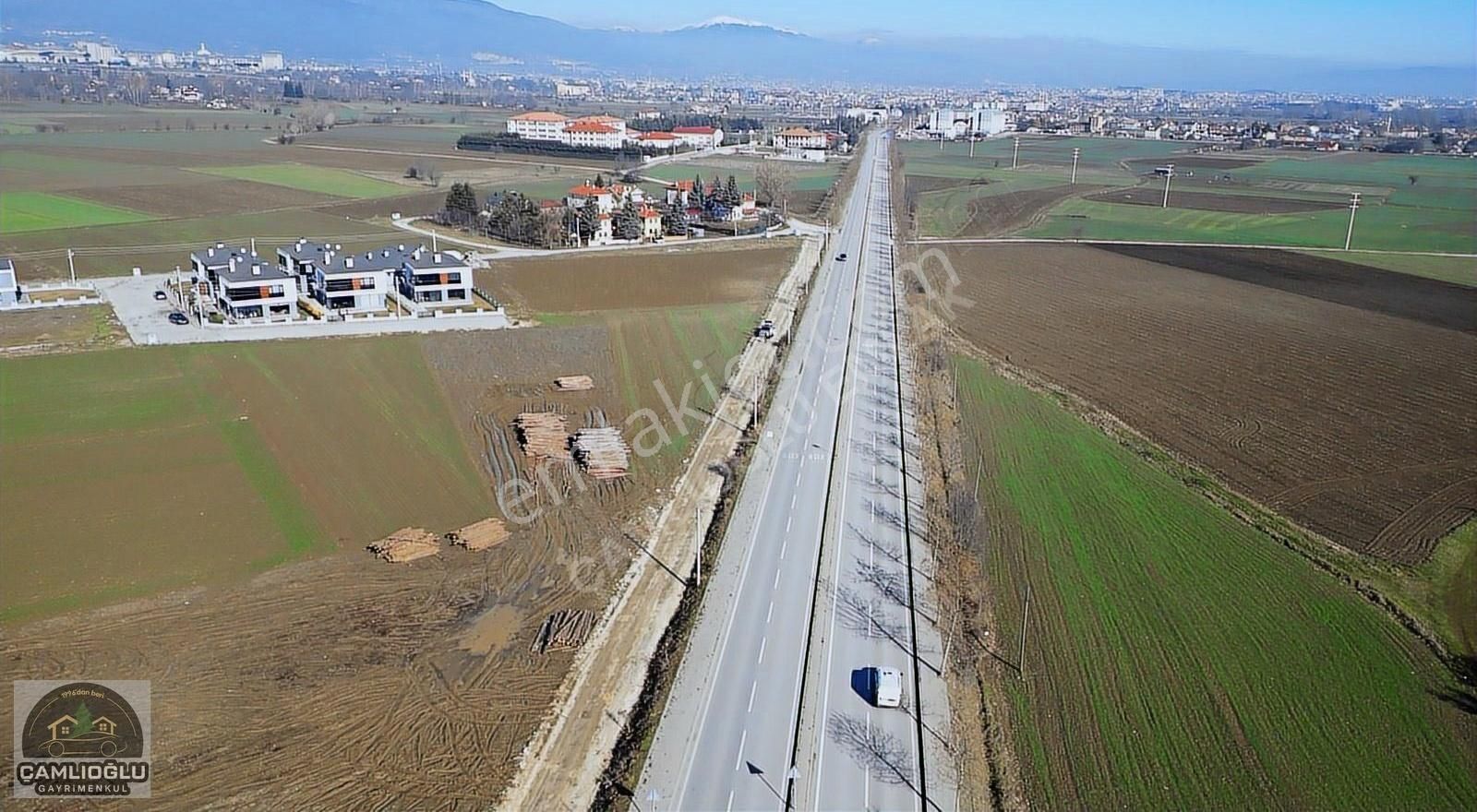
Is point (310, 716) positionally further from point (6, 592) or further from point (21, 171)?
point (21, 171)

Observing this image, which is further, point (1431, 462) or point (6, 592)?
point (1431, 462)

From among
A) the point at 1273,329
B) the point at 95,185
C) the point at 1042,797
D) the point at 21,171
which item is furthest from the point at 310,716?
the point at 21,171

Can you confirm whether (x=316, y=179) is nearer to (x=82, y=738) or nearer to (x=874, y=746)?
(x=82, y=738)

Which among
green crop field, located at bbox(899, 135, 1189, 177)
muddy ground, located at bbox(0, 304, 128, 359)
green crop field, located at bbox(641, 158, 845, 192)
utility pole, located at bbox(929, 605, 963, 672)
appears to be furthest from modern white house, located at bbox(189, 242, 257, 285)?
green crop field, located at bbox(899, 135, 1189, 177)

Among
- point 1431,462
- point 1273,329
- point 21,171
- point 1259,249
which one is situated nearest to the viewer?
point 1431,462

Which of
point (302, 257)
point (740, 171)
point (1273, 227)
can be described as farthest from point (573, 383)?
point (740, 171)

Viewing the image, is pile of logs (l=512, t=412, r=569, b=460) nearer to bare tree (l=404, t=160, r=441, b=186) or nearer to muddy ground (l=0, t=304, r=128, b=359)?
muddy ground (l=0, t=304, r=128, b=359)
